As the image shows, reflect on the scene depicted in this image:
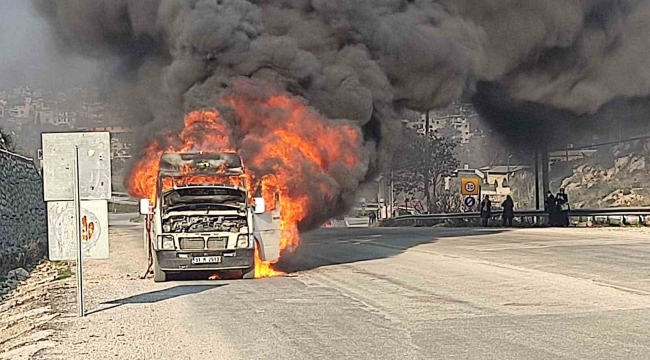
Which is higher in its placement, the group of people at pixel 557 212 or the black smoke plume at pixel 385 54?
the black smoke plume at pixel 385 54

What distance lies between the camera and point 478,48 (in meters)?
31.3

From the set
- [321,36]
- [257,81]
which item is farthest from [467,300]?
[321,36]

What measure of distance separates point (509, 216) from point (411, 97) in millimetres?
13117

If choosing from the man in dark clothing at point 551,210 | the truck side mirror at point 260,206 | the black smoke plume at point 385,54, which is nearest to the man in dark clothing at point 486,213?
the man in dark clothing at point 551,210

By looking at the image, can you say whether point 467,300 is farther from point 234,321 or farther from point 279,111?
point 279,111

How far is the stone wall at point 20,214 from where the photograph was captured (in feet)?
76.5

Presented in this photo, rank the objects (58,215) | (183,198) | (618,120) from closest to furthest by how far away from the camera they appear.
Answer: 1. (58,215)
2. (183,198)
3. (618,120)

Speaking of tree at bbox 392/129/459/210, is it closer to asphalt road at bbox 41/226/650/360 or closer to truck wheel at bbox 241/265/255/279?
asphalt road at bbox 41/226/650/360

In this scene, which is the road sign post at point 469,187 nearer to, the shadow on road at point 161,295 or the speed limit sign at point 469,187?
the speed limit sign at point 469,187

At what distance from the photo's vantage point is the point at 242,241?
18.4 m

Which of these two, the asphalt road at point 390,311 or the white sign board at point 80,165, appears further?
the white sign board at point 80,165

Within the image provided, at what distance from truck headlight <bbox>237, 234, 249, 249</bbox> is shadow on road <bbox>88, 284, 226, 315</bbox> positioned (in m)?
0.98

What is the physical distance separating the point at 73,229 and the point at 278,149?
1065 centimetres

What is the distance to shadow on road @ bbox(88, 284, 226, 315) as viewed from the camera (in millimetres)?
14973
